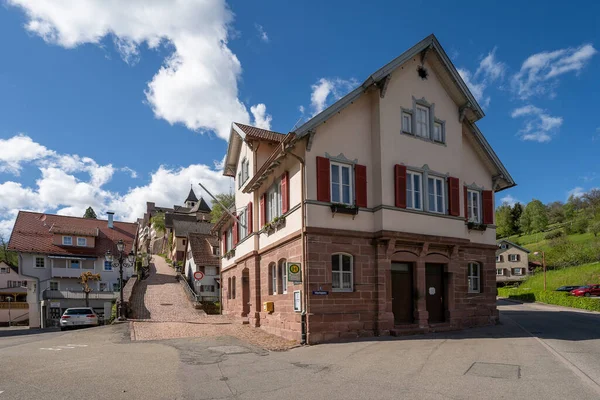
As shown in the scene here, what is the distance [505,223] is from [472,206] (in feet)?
333

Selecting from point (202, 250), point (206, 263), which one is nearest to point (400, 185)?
point (206, 263)

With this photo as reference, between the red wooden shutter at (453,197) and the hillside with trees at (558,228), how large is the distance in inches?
2238

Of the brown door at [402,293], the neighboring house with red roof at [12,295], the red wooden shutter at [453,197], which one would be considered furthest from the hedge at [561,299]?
the neighboring house with red roof at [12,295]

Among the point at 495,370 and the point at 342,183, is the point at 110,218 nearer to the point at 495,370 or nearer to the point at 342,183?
the point at 342,183

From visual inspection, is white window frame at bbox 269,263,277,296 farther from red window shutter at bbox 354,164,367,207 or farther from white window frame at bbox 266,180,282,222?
red window shutter at bbox 354,164,367,207

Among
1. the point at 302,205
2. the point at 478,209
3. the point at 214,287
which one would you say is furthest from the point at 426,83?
the point at 214,287

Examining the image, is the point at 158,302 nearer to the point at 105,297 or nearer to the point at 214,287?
the point at 214,287

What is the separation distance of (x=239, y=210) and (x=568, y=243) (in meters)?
65.2

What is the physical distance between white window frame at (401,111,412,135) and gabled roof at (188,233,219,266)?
89.6ft

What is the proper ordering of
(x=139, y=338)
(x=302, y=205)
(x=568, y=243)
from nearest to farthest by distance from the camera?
1. (x=302, y=205)
2. (x=139, y=338)
3. (x=568, y=243)

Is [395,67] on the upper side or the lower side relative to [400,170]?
upper

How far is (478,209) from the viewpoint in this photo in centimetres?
2117

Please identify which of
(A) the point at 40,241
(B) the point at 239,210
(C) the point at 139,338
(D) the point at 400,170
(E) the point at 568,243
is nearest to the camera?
(D) the point at 400,170

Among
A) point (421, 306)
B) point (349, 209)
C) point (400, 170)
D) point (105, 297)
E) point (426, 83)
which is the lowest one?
point (105, 297)
